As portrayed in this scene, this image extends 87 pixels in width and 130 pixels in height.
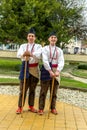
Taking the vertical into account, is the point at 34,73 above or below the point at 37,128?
above

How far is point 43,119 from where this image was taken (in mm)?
7516

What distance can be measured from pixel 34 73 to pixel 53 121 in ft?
4.10

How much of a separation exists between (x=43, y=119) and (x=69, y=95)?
13.9 ft

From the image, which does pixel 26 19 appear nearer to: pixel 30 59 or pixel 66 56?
pixel 66 56

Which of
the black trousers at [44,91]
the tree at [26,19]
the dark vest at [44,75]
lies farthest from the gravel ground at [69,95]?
the tree at [26,19]

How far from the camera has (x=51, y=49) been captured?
7906mm

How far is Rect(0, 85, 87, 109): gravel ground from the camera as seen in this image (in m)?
10.2

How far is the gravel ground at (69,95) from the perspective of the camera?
33.5 feet

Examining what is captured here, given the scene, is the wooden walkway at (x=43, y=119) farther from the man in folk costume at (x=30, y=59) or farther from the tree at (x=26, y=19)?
the tree at (x=26, y=19)

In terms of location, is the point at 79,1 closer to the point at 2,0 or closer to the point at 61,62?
the point at 2,0

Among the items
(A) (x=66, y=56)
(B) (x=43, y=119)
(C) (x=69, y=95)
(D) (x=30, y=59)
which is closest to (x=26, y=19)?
(A) (x=66, y=56)

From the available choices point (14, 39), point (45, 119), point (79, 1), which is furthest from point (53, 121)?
point (79, 1)

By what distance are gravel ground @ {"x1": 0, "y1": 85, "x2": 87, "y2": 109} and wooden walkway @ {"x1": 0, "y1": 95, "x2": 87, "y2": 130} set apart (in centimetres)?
108

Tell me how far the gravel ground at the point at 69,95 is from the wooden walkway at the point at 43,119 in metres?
1.08
